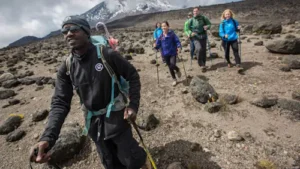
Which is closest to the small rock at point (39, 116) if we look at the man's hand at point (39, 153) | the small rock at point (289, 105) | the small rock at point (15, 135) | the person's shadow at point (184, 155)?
the small rock at point (15, 135)

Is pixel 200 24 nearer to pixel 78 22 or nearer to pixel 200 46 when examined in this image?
pixel 200 46

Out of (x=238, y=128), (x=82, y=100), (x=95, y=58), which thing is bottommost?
(x=238, y=128)

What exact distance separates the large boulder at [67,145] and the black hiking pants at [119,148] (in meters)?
1.79

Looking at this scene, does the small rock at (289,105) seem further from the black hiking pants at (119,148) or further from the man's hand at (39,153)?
the man's hand at (39,153)

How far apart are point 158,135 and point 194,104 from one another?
1.77 m

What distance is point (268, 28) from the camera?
17.4m

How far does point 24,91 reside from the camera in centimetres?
1016

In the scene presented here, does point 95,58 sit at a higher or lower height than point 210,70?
higher

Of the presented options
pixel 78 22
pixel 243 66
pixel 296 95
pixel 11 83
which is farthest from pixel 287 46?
pixel 11 83

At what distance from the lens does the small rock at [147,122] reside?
528cm

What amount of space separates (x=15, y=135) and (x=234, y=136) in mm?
5611

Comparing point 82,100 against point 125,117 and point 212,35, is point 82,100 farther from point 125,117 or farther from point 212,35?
point 212,35

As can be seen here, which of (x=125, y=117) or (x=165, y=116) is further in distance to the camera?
(x=165, y=116)

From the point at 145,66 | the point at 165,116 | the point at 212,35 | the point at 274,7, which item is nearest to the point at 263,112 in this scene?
the point at 165,116
